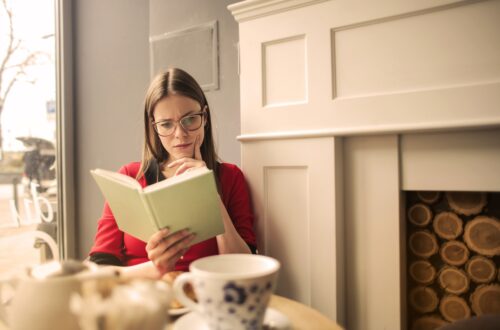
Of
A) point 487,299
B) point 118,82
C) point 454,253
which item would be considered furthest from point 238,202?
point 118,82

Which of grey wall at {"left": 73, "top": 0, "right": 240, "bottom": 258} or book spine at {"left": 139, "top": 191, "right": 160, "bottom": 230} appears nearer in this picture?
book spine at {"left": 139, "top": 191, "right": 160, "bottom": 230}

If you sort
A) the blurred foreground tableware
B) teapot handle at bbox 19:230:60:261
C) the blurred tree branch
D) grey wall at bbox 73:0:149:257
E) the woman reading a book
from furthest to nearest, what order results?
teapot handle at bbox 19:230:60:261 < the blurred tree branch < grey wall at bbox 73:0:149:257 < the woman reading a book < the blurred foreground tableware

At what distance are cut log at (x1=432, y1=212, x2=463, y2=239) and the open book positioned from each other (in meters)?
0.65

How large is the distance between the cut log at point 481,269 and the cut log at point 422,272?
0.30 ft

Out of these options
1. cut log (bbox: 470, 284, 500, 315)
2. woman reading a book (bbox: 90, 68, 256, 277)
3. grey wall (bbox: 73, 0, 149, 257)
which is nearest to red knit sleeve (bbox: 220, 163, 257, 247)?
woman reading a book (bbox: 90, 68, 256, 277)

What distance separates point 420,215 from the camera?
103 centimetres

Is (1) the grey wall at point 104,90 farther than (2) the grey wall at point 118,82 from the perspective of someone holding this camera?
Yes

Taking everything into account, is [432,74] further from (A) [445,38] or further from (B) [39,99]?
(B) [39,99]

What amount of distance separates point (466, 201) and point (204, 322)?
0.82 m

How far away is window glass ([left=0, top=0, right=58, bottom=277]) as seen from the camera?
6.59 feet

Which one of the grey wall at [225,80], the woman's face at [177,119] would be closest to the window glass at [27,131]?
the grey wall at [225,80]

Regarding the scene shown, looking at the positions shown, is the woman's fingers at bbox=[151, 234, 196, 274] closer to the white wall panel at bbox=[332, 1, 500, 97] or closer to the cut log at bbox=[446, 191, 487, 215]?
the white wall panel at bbox=[332, 1, 500, 97]

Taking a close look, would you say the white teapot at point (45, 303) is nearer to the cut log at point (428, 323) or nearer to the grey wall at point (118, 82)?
the cut log at point (428, 323)

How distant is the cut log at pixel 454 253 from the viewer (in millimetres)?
968
